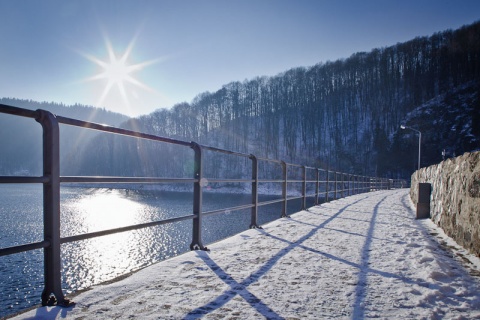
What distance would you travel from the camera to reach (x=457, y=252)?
9.57 feet

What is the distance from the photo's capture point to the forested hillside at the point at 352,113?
48562 mm

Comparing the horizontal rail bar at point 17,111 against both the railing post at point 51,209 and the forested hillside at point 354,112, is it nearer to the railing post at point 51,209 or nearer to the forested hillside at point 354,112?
the railing post at point 51,209

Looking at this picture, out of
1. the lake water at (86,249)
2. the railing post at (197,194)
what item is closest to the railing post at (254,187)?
the railing post at (197,194)

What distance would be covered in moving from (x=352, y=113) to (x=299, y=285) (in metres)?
64.9

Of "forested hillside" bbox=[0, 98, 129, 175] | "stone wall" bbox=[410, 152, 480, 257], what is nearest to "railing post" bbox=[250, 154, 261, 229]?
"stone wall" bbox=[410, 152, 480, 257]

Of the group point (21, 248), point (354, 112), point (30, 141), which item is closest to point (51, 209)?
point (21, 248)

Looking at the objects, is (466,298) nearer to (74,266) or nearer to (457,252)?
(457,252)

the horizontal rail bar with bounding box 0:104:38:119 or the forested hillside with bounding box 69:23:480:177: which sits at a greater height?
the forested hillside with bounding box 69:23:480:177

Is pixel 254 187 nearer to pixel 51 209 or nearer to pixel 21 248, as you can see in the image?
pixel 51 209

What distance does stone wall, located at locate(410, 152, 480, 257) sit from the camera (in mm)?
2730

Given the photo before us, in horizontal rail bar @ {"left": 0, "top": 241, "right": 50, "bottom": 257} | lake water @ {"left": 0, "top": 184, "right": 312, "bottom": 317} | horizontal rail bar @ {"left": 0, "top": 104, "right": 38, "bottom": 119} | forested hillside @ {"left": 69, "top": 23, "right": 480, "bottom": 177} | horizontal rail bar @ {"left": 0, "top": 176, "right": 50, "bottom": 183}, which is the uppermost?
forested hillside @ {"left": 69, "top": 23, "right": 480, "bottom": 177}

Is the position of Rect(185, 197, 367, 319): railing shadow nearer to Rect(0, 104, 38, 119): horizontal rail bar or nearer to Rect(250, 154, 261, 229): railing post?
Rect(250, 154, 261, 229): railing post

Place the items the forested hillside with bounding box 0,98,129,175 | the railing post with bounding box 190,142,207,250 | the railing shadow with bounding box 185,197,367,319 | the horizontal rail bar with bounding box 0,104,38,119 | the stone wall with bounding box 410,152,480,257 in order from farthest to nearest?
the forested hillside with bounding box 0,98,129,175, the railing post with bounding box 190,142,207,250, the stone wall with bounding box 410,152,480,257, the railing shadow with bounding box 185,197,367,319, the horizontal rail bar with bounding box 0,104,38,119

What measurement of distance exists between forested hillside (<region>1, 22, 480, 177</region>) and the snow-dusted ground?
49.8m
